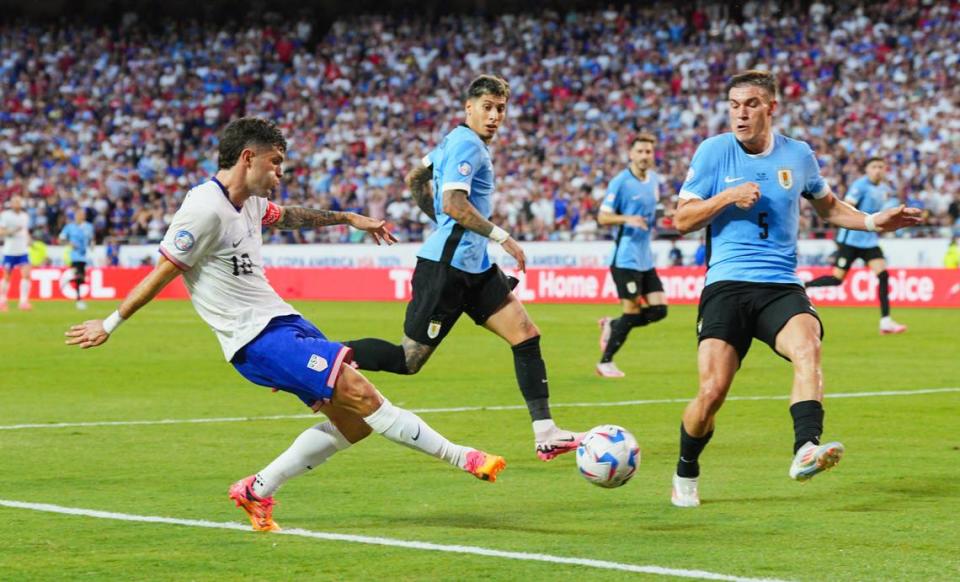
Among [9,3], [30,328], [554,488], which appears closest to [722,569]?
[554,488]

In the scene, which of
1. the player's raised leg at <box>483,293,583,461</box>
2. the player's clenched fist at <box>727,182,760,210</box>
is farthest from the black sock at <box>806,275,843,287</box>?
the player's clenched fist at <box>727,182,760,210</box>

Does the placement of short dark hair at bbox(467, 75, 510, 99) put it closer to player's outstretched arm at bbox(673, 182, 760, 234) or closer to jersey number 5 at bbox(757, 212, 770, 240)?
player's outstretched arm at bbox(673, 182, 760, 234)

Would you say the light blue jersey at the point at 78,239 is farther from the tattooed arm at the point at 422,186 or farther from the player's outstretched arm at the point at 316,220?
the player's outstretched arm at the point at 316,220

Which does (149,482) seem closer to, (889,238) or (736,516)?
(736,516)

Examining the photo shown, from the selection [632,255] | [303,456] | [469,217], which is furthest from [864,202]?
[303,456]

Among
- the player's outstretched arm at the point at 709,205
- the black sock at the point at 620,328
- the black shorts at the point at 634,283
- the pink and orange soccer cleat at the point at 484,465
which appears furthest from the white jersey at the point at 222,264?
the black shorts at the point at 634,283

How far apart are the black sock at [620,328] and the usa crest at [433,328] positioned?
6.73m

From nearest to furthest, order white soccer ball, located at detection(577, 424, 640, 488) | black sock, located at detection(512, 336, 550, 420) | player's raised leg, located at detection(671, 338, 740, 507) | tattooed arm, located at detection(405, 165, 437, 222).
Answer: player's raised leg, located at detection(671, 338, 740, 507)
white soccer ball, located at detection(577, 424, 640, 488)
black sock, located at detection(512, 336, 550, 420)
tattooed arm, located at detection(405, 165, 437, 222)

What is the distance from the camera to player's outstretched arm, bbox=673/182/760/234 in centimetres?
770

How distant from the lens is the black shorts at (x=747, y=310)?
7961mm

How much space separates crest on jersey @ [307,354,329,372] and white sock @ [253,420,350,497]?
0.55 m

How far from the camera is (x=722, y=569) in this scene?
Answer: 628 centimetres

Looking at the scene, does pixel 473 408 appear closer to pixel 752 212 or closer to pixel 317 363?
pixel 752 212

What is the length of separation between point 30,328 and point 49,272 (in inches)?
539
